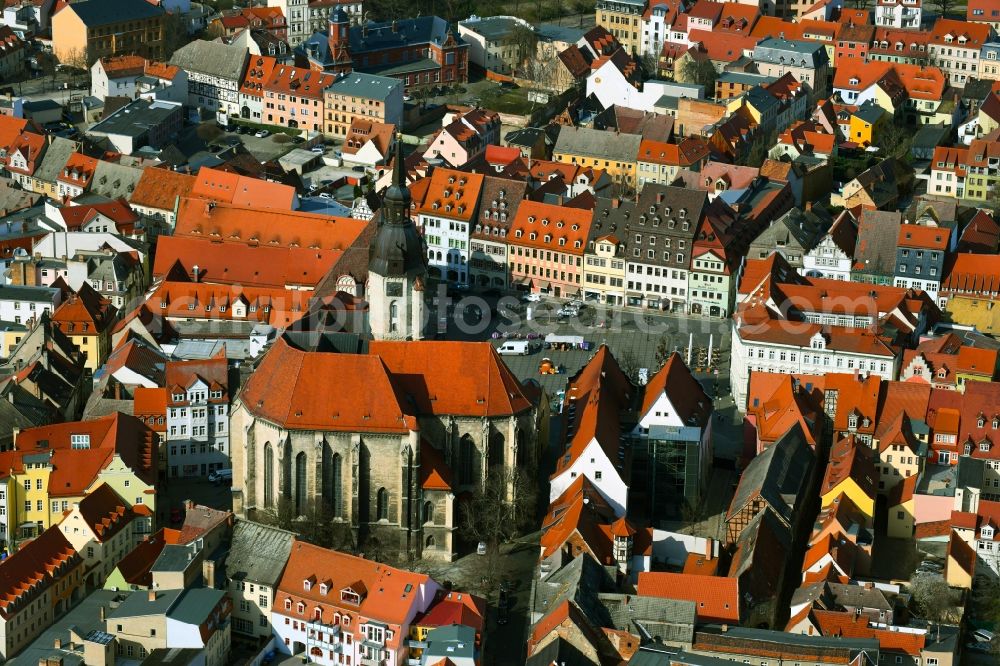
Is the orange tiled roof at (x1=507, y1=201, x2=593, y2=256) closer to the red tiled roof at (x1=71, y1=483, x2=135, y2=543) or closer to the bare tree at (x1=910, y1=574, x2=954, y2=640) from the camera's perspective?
the red tiled roof at (x1=71, y1=483, x2=135, y2=543)

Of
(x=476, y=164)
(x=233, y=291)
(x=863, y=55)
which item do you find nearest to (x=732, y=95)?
(x=863, y=55)

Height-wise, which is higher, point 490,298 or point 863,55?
point 863,55

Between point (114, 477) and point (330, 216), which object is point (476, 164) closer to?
point (330, 216)

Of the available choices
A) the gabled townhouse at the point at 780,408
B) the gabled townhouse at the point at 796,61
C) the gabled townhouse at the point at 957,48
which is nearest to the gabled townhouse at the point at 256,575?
the gabled townhouse at the point at 780,408

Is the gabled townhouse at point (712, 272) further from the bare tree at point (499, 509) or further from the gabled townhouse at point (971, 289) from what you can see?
the bare tree at point (499, 509)

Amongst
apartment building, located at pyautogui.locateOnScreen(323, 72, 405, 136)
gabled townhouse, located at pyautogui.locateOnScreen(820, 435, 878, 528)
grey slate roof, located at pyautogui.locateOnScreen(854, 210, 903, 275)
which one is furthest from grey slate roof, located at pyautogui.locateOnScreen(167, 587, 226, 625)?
apartment building, located at pyautogui.locateOnScreen(323, 72, 405, 136)

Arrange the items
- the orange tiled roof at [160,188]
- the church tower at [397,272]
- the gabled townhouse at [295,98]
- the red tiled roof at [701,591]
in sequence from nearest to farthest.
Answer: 1. the red tiled roof at [701,591]
2. the church tower at [397,272]
3. the orange tiled roof at [160,188]
4. the gabled townhouse at [295,98]
